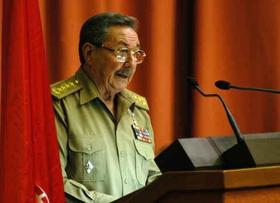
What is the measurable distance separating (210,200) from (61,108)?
2.73ft

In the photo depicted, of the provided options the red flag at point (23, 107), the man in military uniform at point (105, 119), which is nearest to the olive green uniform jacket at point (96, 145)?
the man in military uniform at point (105, 119)

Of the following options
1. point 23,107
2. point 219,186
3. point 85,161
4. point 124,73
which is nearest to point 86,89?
point 124,73

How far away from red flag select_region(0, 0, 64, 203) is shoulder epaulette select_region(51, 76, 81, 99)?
0.47 metres

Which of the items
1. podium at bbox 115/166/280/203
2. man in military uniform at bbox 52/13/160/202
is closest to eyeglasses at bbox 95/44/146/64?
man in military uniform at bbox 52/13/160/202

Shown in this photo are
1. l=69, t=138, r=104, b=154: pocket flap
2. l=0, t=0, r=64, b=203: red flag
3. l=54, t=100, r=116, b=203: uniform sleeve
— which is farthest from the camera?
l=69, t=138, r=104, b=154: pocket flap

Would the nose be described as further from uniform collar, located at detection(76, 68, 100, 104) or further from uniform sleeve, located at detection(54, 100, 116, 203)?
uniform sleeve, located at detection(54, 100, 116, 203)

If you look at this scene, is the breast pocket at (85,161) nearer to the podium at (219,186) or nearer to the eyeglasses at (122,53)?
the eyeglasses at (122,53)

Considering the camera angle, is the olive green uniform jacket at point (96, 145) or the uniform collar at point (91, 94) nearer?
the olive green uniform jacket at point (96, 145)

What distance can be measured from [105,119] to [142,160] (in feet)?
0.56

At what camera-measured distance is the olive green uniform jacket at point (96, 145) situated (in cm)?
178

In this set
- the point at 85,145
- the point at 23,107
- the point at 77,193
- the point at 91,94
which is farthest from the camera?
the point at 91,94

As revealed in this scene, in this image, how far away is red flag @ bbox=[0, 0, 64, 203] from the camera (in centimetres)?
132

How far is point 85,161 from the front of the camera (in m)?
1.79

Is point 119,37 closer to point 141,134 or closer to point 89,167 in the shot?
point 141,134
